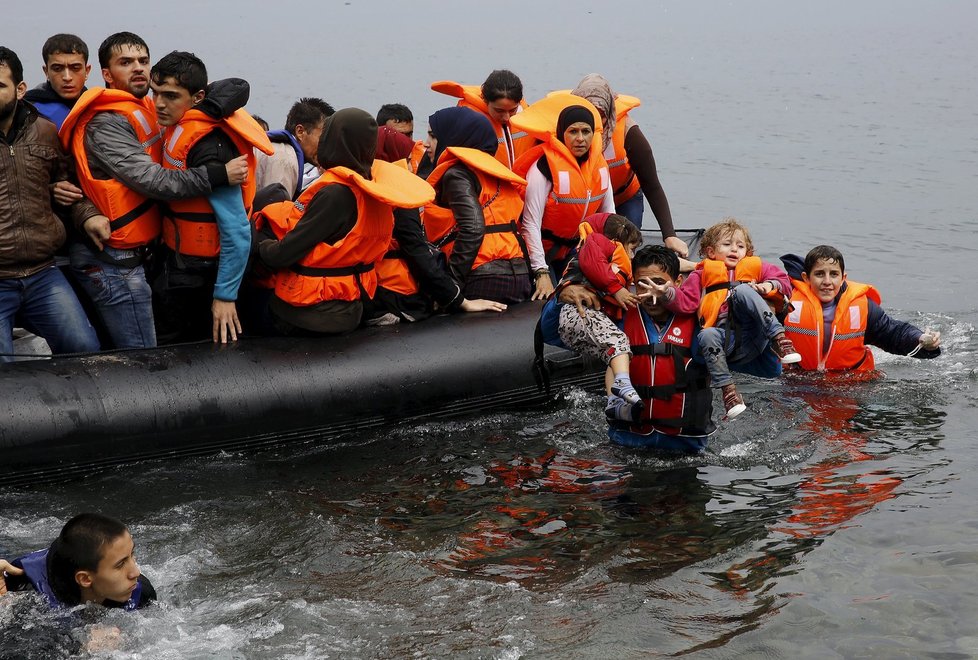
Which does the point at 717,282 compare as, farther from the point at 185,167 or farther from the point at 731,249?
the point at 185,167

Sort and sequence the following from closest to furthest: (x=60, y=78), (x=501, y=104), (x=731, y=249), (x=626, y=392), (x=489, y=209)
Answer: (x=626, y=392) → (x=60, y=78) → (x=731, y=249) → (x=489, y=209) → (x=501, y=104)

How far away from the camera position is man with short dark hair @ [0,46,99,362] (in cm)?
537

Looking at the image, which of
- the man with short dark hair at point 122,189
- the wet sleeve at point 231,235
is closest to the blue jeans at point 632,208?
the wet sleeve at point 231,235

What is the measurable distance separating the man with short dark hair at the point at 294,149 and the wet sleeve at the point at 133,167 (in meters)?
1.05

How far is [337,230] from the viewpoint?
5.73m

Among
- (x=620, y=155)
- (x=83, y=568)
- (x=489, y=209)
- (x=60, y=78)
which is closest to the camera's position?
(x=83, y=568)

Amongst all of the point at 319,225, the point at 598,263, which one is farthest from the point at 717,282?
the point at 319,225

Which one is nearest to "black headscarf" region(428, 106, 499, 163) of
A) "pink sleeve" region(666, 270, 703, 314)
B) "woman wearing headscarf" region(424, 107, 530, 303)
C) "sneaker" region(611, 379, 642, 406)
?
"woman wearing headscarf" region(424, 107, 530, 303)

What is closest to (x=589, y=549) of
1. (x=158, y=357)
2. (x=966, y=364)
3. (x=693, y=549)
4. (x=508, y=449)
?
(x=693, y=549)

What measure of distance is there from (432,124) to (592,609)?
138 inches

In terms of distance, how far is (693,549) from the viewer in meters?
5.11

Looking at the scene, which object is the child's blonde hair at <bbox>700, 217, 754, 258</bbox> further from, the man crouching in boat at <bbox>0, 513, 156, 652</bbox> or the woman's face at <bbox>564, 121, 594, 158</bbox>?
the man crouching in boat at <bbox>0, 513, 156, 652</bbox>

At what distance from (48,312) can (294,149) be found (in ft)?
5.57

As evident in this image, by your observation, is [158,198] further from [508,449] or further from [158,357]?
[508,449]
